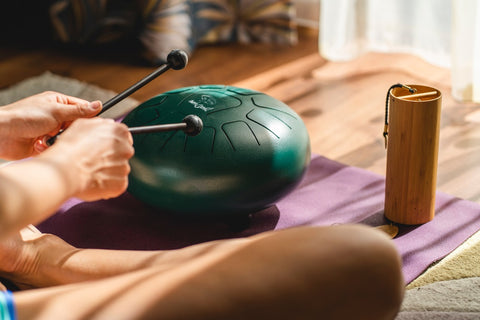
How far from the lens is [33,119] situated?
48.6 inches

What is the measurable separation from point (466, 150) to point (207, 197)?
892mm

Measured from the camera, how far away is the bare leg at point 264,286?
0.70 m

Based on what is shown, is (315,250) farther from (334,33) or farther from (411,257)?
(334,33)

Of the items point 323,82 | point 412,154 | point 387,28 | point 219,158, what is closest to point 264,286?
point 219,158

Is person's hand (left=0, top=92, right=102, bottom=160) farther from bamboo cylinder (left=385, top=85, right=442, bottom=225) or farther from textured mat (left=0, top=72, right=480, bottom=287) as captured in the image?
bamboo cylinder (left=385, top=85, right=442, bottom=225)

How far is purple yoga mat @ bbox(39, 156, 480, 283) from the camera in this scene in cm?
141

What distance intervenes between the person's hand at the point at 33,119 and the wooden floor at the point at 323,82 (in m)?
0.85

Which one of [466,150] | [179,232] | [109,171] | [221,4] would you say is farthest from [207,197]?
[221,4]

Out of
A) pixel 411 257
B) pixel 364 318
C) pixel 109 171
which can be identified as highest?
pixel 109 171

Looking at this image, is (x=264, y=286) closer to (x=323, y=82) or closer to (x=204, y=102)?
(x=204, y=102)

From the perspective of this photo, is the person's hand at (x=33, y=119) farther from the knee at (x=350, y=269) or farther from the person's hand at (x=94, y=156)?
the knee at (x=350, y=269)

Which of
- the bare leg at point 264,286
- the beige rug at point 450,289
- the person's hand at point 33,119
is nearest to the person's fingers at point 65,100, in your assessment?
the person's hand at point 33,119

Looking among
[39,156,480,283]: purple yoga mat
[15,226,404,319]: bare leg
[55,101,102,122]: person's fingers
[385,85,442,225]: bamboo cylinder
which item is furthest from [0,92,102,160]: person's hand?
[385,85,442,225]: bamboo cylinder

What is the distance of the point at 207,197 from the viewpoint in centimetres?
133
